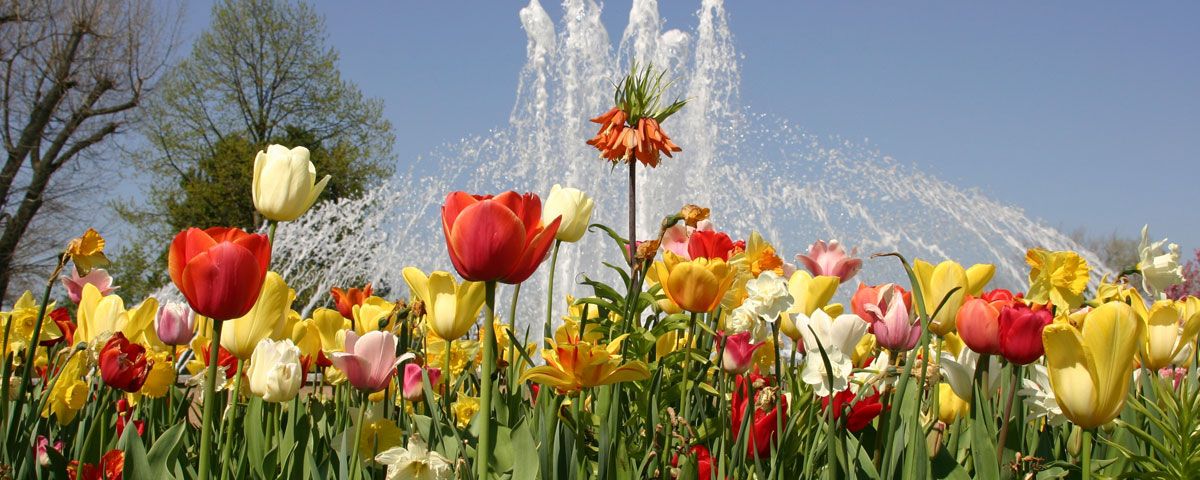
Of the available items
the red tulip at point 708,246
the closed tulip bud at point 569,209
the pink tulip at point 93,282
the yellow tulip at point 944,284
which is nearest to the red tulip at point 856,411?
the yellow tulip at point 944,284

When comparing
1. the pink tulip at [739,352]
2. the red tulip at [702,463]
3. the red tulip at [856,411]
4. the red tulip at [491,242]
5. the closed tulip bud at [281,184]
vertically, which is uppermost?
the closed tulip bud at [281,184]

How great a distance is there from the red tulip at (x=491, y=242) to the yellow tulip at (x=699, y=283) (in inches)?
16.2

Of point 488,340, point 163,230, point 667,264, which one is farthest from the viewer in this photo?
point 163,230

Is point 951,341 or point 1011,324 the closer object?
point 1011,324

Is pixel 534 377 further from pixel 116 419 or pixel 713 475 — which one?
pixel 116 419

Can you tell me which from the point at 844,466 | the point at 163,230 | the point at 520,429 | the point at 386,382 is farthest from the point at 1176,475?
the point at 163,230

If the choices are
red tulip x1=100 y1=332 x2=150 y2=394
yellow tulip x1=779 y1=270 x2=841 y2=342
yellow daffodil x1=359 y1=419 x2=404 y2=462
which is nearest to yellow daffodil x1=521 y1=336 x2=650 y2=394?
yellow daffodil x1=359 y1=419 x2=404 y2=462

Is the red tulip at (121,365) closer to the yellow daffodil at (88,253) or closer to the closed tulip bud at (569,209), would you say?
the yellow daffodil at (88,253)

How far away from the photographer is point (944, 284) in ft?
5.09

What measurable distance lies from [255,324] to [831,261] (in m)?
1.34

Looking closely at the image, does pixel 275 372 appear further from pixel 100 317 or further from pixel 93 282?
pixel 93 282

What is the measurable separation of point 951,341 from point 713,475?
80 cm

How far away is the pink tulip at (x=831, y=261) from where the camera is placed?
2234mm

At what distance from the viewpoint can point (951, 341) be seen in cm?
→ 185
